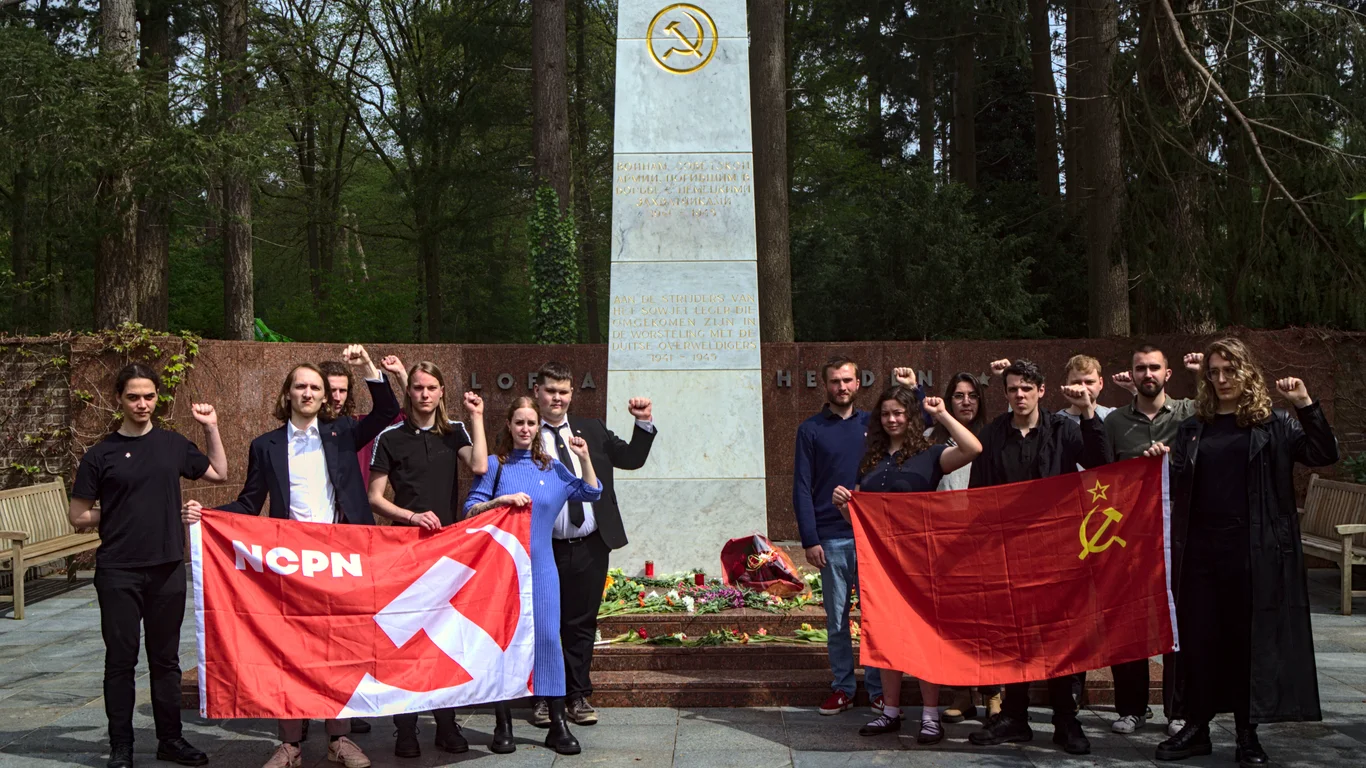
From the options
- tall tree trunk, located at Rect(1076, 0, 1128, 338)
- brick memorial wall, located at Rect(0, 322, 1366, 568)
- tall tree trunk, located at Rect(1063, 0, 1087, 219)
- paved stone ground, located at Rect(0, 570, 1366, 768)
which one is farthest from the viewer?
tall tree trunk, located at Rect(1063, 0, 1087, 219)

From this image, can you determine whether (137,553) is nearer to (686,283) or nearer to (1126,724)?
(1126,724)

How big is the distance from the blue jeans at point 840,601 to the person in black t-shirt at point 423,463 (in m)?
1.93

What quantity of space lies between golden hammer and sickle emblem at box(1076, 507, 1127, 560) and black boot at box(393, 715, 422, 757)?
333cm

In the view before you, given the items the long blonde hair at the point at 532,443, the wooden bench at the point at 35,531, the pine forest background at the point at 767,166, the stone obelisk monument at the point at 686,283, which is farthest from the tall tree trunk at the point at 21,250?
the long blonde hair at the point at 532,443

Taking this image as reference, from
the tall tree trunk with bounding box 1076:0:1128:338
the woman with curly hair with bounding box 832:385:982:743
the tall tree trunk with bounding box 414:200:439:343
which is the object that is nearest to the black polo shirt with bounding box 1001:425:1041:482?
the woman with curly hair with bounding box 832:385:982:743

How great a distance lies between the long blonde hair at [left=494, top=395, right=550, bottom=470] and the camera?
20.1 feet

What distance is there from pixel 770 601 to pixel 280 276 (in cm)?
2758

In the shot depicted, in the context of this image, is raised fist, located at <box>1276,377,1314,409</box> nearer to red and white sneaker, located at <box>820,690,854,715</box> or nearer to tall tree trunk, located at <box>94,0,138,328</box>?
red and white sneaker, located at <box>820,690,854,715</box>

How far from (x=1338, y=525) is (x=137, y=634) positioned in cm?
894

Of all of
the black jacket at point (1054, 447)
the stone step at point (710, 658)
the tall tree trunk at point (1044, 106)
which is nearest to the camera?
the black jacket at point (1054, 447)

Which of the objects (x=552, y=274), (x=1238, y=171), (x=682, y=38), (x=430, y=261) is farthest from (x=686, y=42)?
(x=430, y=261)

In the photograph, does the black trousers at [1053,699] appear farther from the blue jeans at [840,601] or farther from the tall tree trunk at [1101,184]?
the tall tree trunk at [1101,184]

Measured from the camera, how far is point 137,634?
5949 mm

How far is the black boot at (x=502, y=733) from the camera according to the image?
6.07 metres
